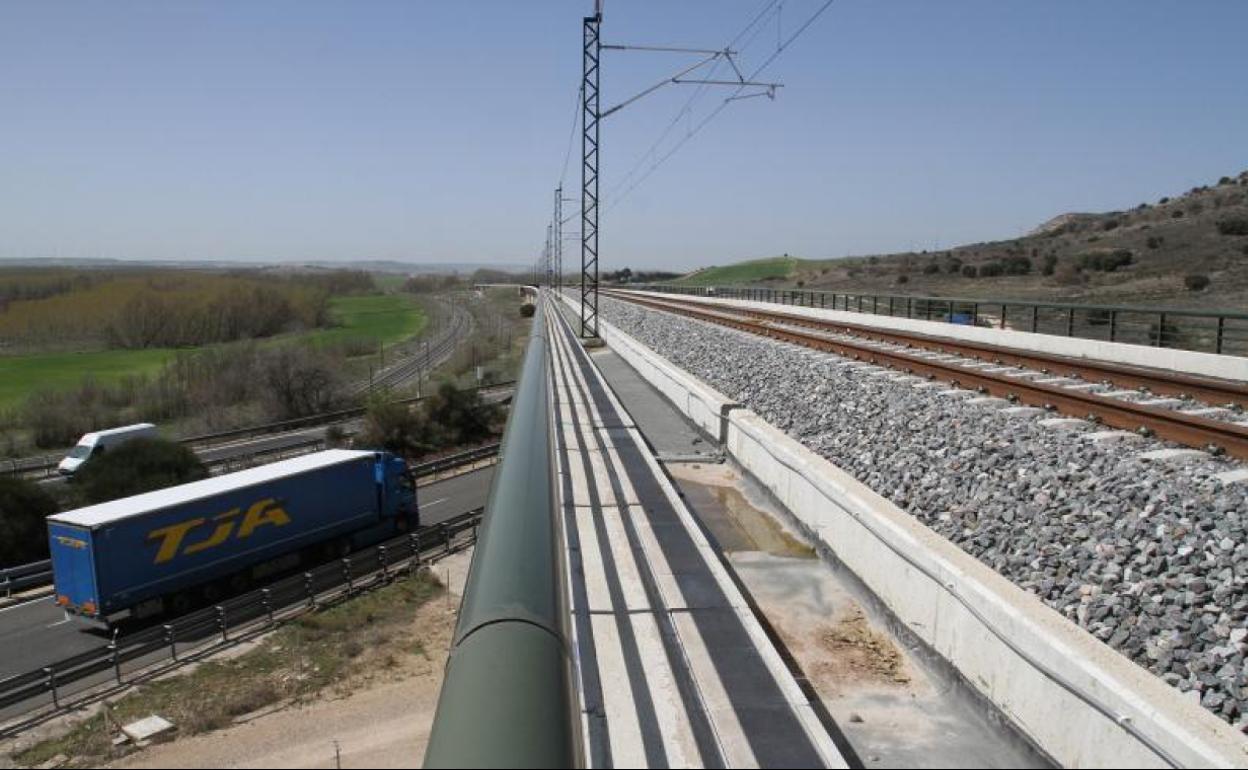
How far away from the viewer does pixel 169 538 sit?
19.8 metres

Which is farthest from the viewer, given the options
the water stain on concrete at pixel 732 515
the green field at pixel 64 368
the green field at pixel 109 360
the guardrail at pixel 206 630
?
the green field at pixel 109 360

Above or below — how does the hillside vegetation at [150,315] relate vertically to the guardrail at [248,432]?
above

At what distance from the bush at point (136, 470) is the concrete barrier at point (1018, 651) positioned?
32.6 m

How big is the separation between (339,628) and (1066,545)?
55.2 feet

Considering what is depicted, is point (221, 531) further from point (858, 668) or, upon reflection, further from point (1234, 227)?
point (1234, 227)


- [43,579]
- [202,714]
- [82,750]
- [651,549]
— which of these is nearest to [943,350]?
[651,549]

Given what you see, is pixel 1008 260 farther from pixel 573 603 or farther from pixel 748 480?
pixel 573 603

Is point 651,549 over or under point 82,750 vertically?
over

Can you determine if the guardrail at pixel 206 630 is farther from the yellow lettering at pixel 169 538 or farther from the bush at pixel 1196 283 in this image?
the bush at pixel 1196 283

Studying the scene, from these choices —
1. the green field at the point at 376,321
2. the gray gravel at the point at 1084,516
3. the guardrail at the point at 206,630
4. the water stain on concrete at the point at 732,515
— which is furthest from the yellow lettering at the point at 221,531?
the green field at the point at 376,321

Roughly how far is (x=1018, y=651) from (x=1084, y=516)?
195cm

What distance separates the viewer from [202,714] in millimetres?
12625

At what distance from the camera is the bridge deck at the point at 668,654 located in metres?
3.81

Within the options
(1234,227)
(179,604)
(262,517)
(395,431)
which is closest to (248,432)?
(395,431)
